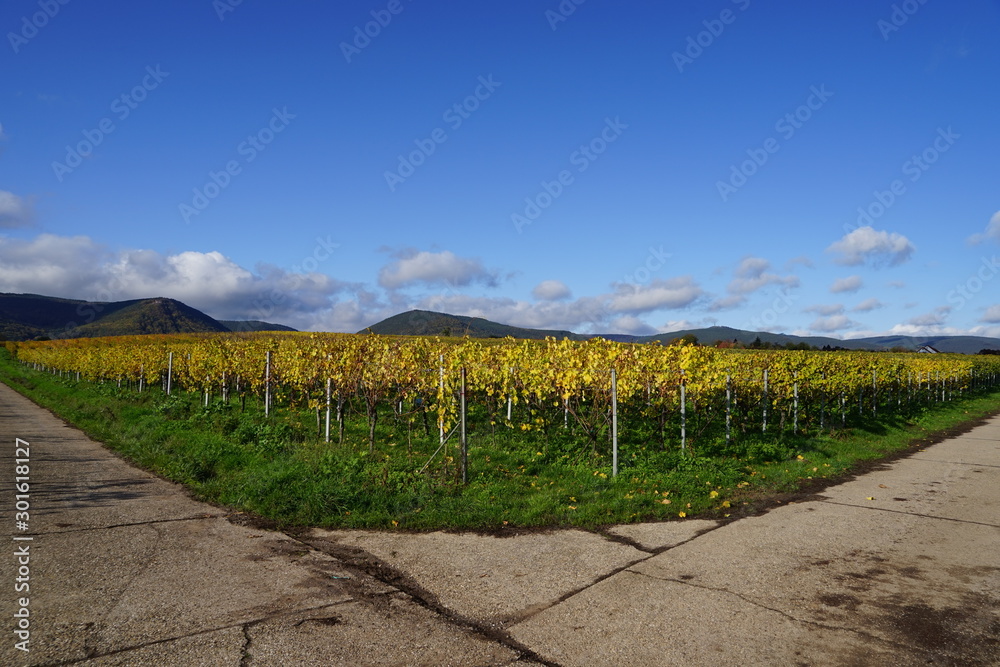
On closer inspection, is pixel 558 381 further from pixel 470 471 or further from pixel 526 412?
pixel 526 412

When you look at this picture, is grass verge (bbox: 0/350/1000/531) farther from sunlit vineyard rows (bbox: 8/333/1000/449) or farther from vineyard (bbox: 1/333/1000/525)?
sunlit vineyard rows (bbox: 8/333/1000/449)

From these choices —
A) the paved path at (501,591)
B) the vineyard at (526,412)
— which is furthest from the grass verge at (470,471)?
the paved path at (501,591)

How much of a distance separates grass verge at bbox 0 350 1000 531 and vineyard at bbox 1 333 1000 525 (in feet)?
0.21

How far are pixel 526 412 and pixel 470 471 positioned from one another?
5507mm

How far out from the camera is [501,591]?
4.90 metres

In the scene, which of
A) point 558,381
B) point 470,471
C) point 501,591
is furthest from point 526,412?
point 501,591

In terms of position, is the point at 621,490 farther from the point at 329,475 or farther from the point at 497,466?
the point at 329,475

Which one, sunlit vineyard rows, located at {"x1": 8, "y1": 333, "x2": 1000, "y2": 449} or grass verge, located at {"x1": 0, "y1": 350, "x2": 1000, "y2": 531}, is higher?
sunlit vineyard rows, located at {"x1": 8, "y1": 333, "x2": 1000, "y2": 449}

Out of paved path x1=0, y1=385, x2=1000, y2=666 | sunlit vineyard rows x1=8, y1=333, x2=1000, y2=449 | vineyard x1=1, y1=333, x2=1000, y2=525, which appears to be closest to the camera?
paved path x1=0, y1=385, x2=1000, y2=666

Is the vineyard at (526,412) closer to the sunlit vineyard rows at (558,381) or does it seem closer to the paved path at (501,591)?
the sunlit vineyard rows at (558,381)

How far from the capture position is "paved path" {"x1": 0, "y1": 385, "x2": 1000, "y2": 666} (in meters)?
3.83

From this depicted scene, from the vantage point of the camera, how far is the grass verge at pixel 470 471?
24.1ft

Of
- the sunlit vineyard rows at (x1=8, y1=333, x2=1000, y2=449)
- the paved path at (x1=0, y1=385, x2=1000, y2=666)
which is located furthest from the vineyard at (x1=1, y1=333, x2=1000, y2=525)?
the paved path at (x1=0, y1=385, x2=1000, y2=666)

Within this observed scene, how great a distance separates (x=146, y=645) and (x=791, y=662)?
430cm
